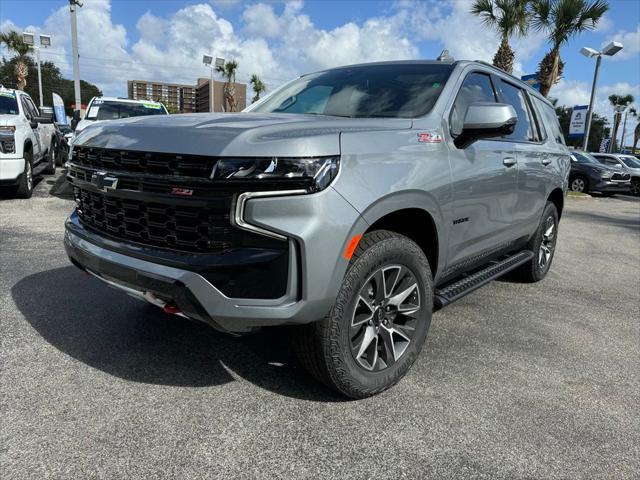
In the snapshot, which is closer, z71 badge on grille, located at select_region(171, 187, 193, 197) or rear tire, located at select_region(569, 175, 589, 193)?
z71 badge on grille, located at select_region(171, 187, 193, 197)

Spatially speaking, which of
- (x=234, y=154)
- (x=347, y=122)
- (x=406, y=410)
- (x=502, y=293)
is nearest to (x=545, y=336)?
(x=502, y=293)

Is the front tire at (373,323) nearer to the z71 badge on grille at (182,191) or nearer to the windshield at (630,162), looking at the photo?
the z71 badge on grille at (182,191)

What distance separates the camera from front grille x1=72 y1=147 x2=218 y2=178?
2102 mm

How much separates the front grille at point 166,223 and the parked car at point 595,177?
18449 millimetres

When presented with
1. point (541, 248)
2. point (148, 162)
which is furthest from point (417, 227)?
point (541, 248)

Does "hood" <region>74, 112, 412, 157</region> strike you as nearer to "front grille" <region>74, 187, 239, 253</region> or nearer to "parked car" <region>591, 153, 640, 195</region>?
"front grille" <region>74, 187, 239, 253</region>

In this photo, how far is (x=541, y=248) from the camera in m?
5.05

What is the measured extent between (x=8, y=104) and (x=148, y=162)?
27.2 ft

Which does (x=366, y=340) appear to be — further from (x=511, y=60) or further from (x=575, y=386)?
(x=511, y=60)

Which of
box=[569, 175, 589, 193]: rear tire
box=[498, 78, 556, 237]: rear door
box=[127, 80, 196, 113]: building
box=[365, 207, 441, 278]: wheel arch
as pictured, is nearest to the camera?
box=[365, 207, 441, 278]: wheel arch

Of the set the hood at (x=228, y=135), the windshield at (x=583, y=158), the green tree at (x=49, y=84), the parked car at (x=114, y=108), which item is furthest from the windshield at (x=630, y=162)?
the green tree at (x=49, y=84)

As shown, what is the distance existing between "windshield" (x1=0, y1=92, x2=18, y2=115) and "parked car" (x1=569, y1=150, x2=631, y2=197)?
55.8ft

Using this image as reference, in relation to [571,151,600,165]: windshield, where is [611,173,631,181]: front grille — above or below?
below

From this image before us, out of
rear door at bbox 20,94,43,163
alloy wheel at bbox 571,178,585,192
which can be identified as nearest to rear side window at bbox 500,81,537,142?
rear door at bbox 20,94,43,163
